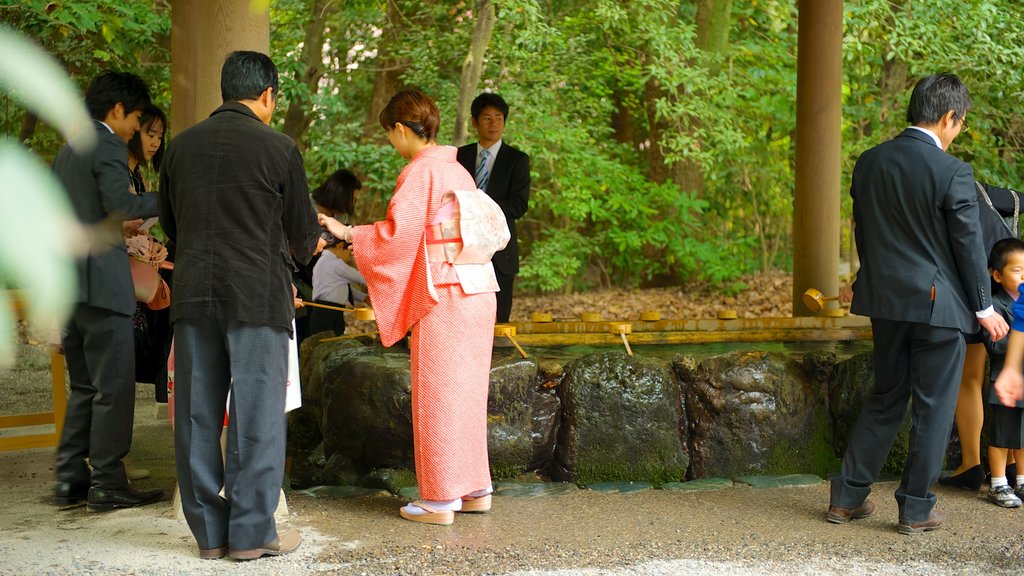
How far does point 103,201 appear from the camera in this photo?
3963 millimetres

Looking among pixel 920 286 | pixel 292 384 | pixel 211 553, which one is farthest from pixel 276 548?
pixel 920 286

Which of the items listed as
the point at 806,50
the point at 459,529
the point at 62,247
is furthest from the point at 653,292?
the point at 62,247

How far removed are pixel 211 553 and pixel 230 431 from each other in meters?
0.45

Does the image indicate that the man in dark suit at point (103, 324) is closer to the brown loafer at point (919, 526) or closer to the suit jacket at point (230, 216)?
the suit jacket at point (230, 216)

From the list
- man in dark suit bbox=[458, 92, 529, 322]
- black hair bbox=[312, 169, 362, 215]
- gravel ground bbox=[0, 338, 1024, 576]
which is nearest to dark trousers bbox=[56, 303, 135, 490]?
gravel ground bbox=[0, 338, 1024, 576]

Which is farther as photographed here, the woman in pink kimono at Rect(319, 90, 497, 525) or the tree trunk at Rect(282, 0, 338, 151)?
the tree trunk at Rect(282, 0, 338, 151)

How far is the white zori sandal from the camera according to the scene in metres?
4.09

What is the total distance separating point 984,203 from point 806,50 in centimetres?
227

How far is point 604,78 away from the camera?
11.9 meters

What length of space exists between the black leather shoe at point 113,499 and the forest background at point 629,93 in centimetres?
514

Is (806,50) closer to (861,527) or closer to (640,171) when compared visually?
(861,527)

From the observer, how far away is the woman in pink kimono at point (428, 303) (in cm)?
407

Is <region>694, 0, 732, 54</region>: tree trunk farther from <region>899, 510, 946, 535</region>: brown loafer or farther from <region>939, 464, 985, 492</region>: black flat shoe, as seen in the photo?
<region>899, 510, 946, 535</region>: brown loafer

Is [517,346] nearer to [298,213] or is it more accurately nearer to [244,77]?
[298,213]
